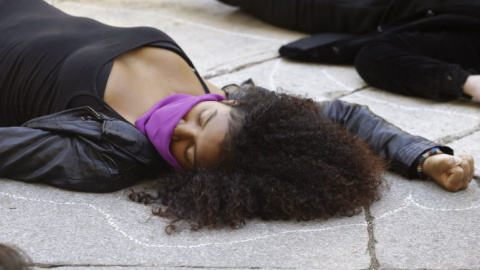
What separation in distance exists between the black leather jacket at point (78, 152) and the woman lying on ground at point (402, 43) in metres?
1.56

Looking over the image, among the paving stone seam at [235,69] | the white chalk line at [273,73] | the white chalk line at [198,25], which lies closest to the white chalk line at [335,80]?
the white chalk line at [273,73]

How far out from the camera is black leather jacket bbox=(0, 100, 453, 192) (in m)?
2.50

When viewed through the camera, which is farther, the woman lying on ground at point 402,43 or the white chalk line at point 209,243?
the woman lying on ground at point 402,43

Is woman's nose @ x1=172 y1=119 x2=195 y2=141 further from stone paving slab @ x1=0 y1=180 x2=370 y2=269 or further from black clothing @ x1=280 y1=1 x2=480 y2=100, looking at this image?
black clothing @ x1=280 y1=1 x2=480 y2=100

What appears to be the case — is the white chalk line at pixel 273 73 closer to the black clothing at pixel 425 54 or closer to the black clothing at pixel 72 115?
the black clothing at pixel 425 54

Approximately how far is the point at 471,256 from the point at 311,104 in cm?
76

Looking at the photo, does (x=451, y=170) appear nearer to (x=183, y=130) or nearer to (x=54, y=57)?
(x=183, y=130)

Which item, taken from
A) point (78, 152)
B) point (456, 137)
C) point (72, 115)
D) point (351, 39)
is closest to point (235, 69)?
point (351, 39)

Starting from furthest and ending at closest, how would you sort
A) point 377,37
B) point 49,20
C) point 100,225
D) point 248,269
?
point 377,37 → point 49,20 → point 100,225 → point 248,269

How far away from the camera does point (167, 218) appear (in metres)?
2.40

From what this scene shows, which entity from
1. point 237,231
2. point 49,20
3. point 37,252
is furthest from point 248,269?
point 49,20

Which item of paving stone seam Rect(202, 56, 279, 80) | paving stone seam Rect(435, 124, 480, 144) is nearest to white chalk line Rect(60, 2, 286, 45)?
paving stone seam Rect(202, 56, 279, 80)

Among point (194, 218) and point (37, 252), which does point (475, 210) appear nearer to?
point (194, 218)

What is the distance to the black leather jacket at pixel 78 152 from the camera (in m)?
2.50
